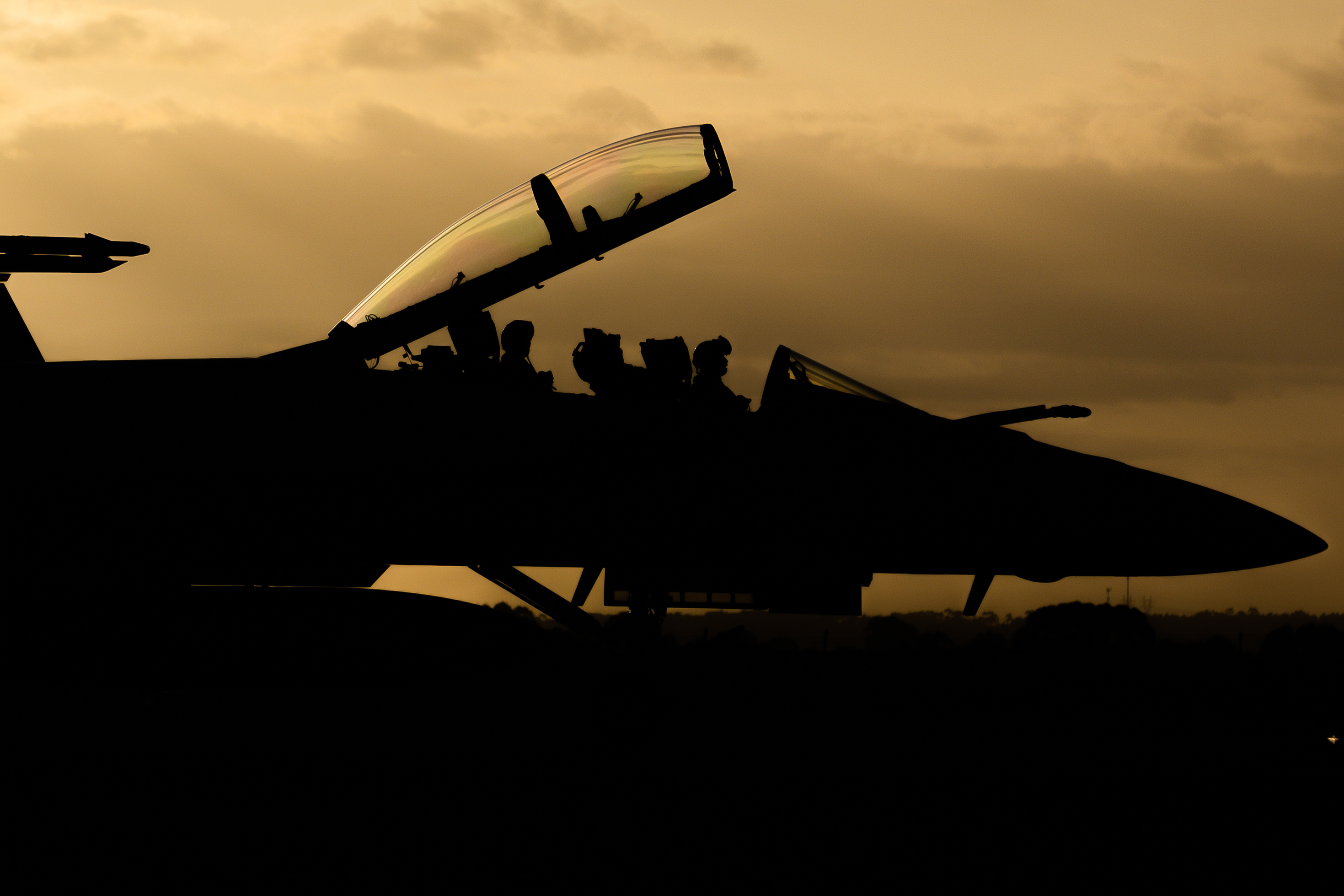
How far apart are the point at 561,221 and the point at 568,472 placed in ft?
5.12

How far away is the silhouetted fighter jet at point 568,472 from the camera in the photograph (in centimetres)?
634

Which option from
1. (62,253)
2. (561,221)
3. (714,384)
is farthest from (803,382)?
(62,253)

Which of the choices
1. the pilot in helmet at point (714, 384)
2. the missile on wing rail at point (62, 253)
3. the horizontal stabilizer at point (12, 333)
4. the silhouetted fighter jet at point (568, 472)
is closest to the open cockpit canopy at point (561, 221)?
the silhouetted fighter jet at point (568, 472)

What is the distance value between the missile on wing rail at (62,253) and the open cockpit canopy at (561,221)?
4126 millimetres

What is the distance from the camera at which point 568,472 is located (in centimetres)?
657

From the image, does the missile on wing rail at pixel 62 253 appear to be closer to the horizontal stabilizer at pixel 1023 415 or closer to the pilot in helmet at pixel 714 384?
the pilot in helmet at pixel 714 384

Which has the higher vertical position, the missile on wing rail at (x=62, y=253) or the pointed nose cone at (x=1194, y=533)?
the missile on wing rail at (x=62, y=253)

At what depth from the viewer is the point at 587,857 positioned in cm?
530

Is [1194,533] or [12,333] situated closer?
[1194,533]

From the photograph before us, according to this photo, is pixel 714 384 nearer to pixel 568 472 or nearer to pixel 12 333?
pixel 568 472

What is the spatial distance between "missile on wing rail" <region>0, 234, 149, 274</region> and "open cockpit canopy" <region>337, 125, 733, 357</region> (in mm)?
4126

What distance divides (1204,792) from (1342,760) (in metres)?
1.32

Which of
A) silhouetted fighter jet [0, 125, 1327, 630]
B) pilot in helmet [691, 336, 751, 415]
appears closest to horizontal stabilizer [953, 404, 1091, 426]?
silhouetted fighter jet [0, 125, 1327, 630]

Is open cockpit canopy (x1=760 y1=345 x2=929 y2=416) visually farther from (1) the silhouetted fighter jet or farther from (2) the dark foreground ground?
(2) the dark foreground ground
